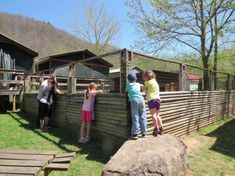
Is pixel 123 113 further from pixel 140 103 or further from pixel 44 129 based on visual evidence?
pixel 44 129

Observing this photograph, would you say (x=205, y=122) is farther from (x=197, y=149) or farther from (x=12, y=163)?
(x=12, y=163)

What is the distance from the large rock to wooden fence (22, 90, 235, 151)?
92cm

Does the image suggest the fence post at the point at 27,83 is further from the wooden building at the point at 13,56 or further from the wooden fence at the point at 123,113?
the wooden building at the point at 13,56

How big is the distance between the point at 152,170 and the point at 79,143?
3.03 metres

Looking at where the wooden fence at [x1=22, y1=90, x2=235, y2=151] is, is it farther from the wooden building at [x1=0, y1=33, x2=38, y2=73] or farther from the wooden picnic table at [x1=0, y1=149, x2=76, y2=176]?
the wooden building at [x1=0, y1=33, x2=38, y2=73]

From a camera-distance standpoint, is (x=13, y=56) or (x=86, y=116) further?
(x=13, y=56)

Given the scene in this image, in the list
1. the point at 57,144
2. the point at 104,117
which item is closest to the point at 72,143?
the point at 57,144

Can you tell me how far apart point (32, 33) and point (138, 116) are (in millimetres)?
61450

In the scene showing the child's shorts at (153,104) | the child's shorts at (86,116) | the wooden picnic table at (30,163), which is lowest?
the wooden picnic table at (30,163)

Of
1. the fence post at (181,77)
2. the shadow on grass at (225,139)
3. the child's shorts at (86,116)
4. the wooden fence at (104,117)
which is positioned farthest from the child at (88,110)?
the shadow on grass at (225,139)

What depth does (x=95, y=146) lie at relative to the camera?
21.1 ft

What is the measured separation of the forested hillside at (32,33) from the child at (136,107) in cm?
4520

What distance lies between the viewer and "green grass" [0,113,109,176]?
5.14 meters

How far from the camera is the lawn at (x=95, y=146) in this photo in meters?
5.33
